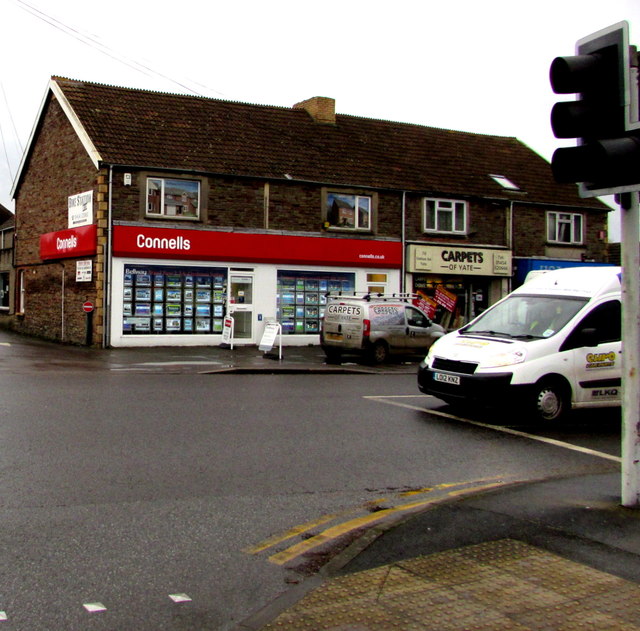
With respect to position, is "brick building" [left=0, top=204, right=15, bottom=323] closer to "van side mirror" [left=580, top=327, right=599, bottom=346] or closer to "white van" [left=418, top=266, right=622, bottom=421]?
"white van" [left=418, top=266, right=622, bottom=421]

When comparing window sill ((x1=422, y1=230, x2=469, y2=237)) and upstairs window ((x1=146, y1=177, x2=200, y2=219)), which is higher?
upstairs window ((x1=146, y1=177, x2=200, y2=219))

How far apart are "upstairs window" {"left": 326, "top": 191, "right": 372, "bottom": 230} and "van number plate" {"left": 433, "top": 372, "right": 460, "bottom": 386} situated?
48.6 ft

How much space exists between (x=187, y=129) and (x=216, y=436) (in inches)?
707

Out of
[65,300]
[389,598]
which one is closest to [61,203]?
[65,300]

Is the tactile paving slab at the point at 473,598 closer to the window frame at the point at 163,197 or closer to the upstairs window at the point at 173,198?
the window frame at the point at 163,197

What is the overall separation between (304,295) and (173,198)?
Answer: 207 inches

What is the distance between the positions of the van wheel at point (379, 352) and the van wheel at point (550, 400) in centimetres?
959

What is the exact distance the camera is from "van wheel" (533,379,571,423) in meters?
10.4

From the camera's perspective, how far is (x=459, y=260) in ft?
91.1

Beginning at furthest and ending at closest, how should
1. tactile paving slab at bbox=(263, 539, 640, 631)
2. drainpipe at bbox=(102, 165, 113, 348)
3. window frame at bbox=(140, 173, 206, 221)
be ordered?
1. window frame at bbox=(140, 173, 206, 221)
2. drainpipe at bbox=(102, 165, 113, 348)
3. tactile paving slab at bbox=(263, 539, 640, 631)

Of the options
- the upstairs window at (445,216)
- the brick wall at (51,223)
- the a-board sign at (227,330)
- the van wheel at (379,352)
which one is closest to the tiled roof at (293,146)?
the upstairs window at (445,216)

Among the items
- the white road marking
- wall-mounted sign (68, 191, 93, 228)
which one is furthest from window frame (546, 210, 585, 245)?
the white road marking

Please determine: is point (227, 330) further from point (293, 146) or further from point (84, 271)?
point (293, 146)

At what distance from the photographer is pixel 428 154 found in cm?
2942
